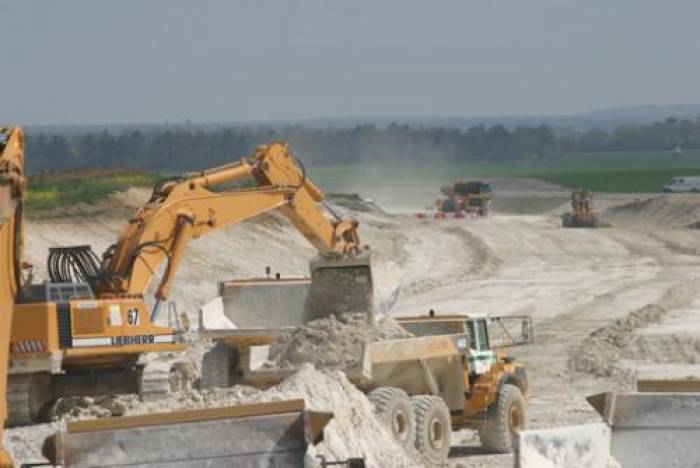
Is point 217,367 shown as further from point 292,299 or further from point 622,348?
point 622,348

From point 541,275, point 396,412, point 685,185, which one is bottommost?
point 396,412

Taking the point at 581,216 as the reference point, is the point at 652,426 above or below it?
below

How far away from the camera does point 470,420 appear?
1920cm

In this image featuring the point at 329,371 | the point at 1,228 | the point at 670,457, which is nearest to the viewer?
the point at 670,457

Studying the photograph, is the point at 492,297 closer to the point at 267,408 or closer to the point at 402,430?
the point at 402,430

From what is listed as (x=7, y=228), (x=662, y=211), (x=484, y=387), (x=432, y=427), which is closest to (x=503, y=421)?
(x=484, y=387)

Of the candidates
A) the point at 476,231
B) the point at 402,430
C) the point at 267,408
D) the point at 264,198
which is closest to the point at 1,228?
the point at 267,408

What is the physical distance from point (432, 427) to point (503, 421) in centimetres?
170

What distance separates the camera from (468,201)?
74750 mm

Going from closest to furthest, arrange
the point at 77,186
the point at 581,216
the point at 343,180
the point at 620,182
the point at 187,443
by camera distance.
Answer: the point at 187,443
the point at 77,186
the point at 581,216
the point at 343,180
the point at 620,182

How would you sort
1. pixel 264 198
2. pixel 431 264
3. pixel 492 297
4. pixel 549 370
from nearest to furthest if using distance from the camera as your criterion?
pixel 264 198, pixel 549 370, pixel 492 297, pixel 431 264

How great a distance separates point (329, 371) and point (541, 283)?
26.9 metres

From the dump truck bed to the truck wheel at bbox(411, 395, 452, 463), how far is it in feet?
0.99

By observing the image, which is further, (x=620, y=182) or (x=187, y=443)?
(x=620, y=182)
